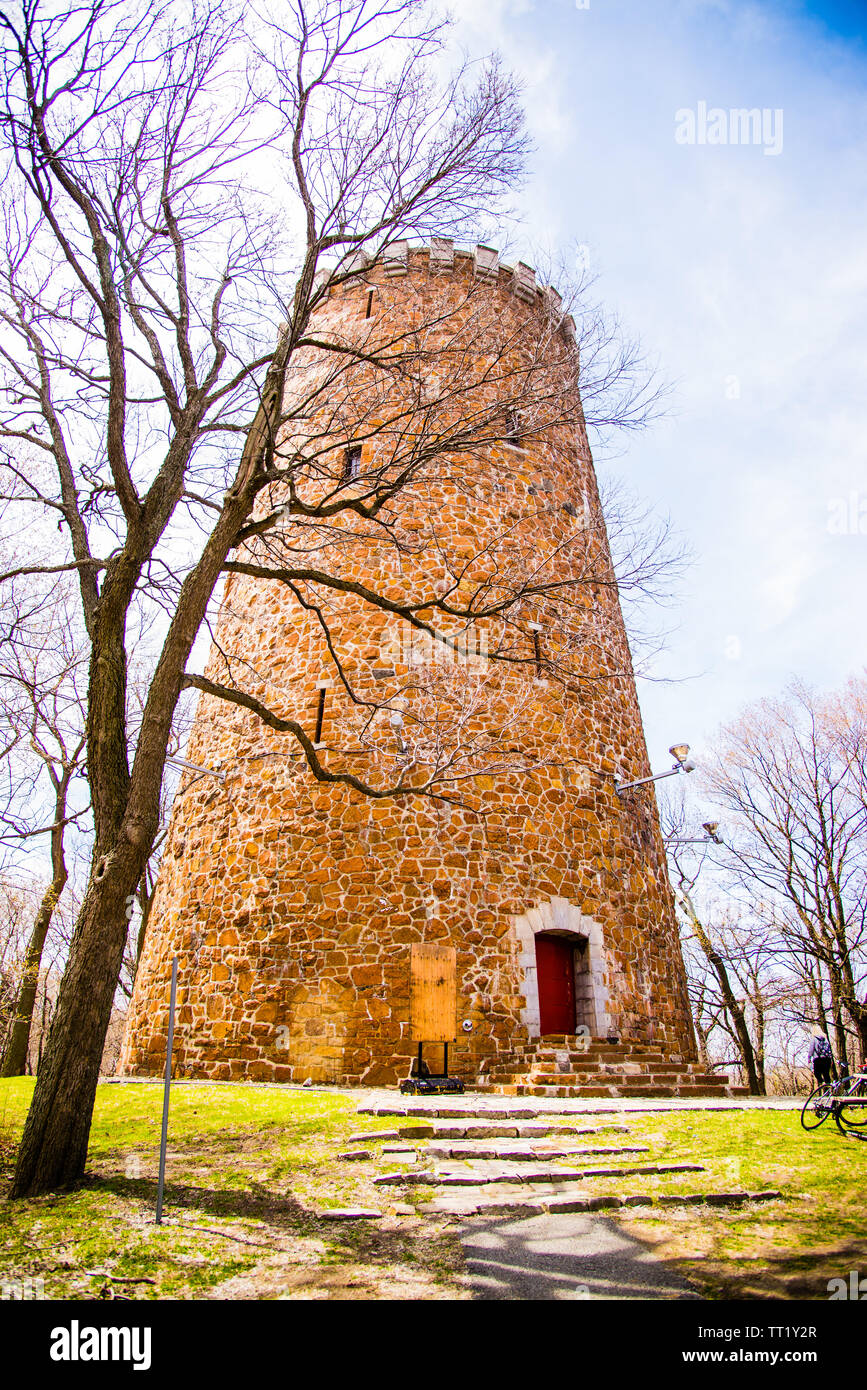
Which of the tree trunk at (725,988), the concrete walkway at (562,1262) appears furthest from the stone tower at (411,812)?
the tree trunk at (725,988)

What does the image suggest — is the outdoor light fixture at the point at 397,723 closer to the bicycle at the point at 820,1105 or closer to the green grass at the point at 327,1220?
the green grass at the point at 327,1220

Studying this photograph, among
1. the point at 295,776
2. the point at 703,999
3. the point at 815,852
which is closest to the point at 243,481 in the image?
the point at 295,776

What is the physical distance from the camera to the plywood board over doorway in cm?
912

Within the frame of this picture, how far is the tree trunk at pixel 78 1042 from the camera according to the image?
442cm

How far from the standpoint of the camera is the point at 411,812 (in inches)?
402

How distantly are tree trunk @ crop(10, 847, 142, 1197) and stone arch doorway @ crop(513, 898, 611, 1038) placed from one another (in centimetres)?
617

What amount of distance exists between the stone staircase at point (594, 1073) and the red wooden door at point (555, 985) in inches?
27.3

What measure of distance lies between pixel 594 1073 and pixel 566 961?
7.20ft

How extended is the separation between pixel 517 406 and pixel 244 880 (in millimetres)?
7042

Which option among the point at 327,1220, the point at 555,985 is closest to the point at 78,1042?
the point at 327,1220

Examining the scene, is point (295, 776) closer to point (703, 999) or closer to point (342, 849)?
point (342, 849)

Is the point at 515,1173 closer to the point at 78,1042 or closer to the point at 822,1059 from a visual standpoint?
the point at 78,1042

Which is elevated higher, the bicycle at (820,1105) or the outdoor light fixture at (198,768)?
the outdoor light fixture at (198,768)

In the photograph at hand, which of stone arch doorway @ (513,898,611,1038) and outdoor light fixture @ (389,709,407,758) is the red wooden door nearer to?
stone arch doorway @ (513,898,611,1038)
